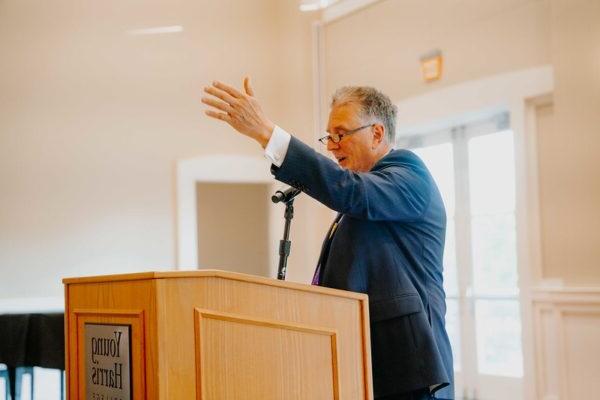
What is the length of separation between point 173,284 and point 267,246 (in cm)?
572

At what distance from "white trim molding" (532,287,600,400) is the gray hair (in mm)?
2514

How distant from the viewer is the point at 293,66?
656 cm

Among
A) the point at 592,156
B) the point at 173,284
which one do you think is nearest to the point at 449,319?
the point at 592,156

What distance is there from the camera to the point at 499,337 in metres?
5.00

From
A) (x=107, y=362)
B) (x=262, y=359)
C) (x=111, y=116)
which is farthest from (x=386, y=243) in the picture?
(x=111, y=116)

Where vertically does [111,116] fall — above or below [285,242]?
above

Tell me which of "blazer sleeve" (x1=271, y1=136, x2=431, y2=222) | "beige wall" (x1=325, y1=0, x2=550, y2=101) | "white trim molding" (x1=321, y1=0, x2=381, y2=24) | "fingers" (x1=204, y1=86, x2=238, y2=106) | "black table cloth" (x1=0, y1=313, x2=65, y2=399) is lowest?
"black table cloth" (x1=0, y1=313, x2=65, y2=399)

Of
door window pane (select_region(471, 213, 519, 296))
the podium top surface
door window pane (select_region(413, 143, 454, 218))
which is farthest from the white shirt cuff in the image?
door window pane (select_region(413, 143, 454, 218))

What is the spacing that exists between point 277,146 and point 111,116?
4659mm

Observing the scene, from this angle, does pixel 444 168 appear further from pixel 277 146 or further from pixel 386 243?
pixel 277 146

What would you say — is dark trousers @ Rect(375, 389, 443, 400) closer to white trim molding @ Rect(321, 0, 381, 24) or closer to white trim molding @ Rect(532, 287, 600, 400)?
white trim molding @ Rect(532, 287, 600, 400)

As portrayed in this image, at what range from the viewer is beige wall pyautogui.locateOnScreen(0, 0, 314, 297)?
5.57 m

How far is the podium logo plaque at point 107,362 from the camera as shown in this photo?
1.33m

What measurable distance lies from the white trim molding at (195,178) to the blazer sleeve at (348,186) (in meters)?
4.49
